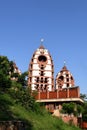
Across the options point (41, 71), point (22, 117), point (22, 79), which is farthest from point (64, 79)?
point (22, 117)

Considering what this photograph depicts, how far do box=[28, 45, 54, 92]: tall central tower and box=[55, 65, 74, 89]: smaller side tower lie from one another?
24.9ft

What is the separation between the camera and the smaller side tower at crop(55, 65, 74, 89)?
305 feet

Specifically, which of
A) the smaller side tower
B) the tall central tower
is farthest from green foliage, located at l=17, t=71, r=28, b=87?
the smaller side tower

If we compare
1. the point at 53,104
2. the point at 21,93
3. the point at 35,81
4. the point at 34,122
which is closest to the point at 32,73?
the point at 35,81

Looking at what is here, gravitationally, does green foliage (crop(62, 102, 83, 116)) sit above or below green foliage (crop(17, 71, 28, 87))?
below

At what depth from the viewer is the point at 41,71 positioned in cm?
8650

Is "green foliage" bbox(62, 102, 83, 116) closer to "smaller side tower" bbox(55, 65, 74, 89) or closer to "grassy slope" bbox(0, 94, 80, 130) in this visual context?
"grassy slope" bbox(0, 94, 80, 130)

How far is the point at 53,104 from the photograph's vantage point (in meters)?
42.8

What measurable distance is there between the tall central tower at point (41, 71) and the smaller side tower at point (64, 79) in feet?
24.9

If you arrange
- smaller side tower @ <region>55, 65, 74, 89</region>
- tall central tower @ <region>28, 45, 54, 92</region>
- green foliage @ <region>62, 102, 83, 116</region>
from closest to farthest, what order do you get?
green foliage @ <region>62, 102, 83, 116</region> < tall central tower @ <region>28, 45, 54, 92</region> < smaller side tower @ <region>55, 65, 74, 89</region>

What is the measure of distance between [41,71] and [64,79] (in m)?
9.85

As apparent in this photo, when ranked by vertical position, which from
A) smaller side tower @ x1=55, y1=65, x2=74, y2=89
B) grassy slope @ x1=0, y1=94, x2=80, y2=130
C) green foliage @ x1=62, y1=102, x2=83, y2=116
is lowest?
grassy slope @ x1=0, y1=94, x2=80, y2=130

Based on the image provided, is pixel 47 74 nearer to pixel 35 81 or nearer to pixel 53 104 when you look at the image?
pixel 35 81

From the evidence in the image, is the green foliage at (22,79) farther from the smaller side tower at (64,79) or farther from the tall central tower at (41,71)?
the smaller side tower at (64,79)
